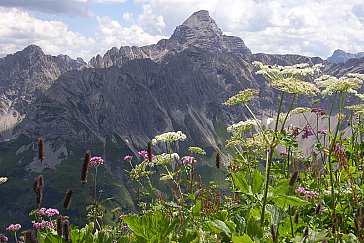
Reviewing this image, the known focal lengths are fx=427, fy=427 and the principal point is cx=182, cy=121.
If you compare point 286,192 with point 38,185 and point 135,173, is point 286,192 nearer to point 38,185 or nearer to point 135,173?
point 38,185

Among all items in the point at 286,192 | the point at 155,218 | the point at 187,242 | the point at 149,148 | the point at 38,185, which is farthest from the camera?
the point at 149,148

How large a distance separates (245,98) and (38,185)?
10.1 ft

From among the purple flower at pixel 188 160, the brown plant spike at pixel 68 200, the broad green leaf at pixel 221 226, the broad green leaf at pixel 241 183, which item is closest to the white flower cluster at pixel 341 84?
the broad green leaf at pixel 241 183

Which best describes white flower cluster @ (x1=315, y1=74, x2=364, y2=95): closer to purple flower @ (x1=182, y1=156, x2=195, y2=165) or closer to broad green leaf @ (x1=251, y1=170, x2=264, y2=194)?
broad green leaf @ (x1=251, y1=170, x2=264, y2=194)

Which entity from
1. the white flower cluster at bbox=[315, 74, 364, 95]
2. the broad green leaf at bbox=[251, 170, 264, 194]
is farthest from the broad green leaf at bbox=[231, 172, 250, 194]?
the white flower cluster at bbox=[315, 74, 364, 95]

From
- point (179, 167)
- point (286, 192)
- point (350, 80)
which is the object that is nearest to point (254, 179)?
point (286, 192)

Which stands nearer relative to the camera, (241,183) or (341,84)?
(241,183)

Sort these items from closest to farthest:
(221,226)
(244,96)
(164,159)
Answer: (221,226) < (244,96) < (164,159)

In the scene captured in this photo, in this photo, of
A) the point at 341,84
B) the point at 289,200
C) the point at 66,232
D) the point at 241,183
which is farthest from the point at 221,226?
the point at 341,84

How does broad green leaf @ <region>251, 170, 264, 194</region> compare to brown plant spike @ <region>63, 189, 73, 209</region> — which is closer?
broad green leaf @ <region>251, 170, 264, 194</region>

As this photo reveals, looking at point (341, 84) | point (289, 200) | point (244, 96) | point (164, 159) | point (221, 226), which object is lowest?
point (164, 159)

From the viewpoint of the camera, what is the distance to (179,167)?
9797 millimetres

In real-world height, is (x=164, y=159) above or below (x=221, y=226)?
below

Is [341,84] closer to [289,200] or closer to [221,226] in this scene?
[289,200]
